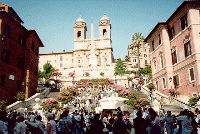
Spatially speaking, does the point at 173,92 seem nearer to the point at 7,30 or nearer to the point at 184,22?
the point at 184,22

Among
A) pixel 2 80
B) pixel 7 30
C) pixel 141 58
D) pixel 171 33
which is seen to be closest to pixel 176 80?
pixel 171 33

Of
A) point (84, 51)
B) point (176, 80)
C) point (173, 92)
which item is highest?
point (84, 51)

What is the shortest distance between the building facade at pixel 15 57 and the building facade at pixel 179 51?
67.0 ft

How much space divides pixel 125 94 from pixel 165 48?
916cm

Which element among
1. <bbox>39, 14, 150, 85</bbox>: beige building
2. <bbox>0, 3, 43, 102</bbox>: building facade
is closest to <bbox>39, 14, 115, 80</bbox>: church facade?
<bbox>39, 14, 150, 85</bbox>: beige building

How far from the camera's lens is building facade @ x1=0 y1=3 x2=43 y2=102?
2514 cm

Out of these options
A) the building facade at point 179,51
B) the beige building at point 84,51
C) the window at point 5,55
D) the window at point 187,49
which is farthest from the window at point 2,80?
the beige building at point 84,51

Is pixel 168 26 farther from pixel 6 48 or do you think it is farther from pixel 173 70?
pixel 6 48

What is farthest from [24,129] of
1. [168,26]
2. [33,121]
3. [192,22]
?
[168,26]

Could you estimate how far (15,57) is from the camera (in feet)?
92.8

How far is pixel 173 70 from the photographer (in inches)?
1136

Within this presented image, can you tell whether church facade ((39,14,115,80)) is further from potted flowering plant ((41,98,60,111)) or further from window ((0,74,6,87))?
potted flowering plant ((41,98,60,111))

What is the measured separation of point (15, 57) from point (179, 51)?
22.6 metres

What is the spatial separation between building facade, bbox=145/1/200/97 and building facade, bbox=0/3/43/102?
2041 cm
